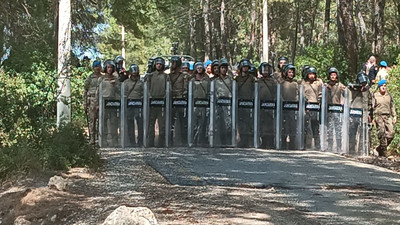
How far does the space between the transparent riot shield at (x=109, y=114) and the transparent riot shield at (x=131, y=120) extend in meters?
0.10

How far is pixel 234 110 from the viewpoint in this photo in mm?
14188

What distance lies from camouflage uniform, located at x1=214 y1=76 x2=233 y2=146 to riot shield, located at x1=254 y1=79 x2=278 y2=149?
67cm

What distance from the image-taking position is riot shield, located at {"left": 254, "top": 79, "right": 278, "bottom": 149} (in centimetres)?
1418

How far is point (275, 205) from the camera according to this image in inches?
289

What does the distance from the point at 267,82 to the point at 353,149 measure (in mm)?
2683

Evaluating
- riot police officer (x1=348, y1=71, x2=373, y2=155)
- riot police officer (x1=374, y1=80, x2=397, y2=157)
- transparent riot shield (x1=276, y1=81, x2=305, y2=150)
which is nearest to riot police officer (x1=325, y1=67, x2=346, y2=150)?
riot police officer (x1=348, y1=71, x2=373, y2=155)

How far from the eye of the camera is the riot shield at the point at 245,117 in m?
14.2

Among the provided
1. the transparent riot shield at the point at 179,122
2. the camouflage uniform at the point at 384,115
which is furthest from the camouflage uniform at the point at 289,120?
the transparent riot shield at the point at 179,122

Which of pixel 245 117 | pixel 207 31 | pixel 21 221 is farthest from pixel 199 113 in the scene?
pixel 207 31

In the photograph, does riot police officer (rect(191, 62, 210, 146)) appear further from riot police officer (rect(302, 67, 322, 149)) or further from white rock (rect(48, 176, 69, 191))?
white rock (rect(48, 176, 69, 191))

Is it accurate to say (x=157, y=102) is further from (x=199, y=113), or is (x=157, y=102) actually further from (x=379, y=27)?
(x=379, y=27)

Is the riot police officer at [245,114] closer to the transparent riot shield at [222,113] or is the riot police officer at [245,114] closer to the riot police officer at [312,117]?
the transparent riot shield at [222,113]

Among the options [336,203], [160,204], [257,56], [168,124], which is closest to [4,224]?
[160,204]

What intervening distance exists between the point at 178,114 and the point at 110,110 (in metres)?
1.66
